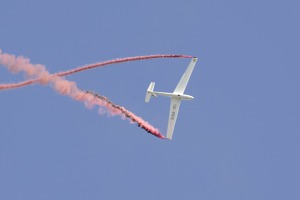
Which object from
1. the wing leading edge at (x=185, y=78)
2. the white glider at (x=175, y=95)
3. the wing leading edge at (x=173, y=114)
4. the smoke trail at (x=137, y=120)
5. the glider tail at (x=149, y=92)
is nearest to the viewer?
the smoke trail at (x=137, y=120)

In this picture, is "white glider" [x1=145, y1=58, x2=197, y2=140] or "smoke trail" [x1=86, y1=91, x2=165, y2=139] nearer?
"smoke trail" [x1=86, y1=91, x2=165, y2=139]

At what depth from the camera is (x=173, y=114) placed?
2785 inches

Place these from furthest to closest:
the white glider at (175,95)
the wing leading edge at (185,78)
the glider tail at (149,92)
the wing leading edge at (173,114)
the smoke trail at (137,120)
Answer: the wing leading edge at (173,114), the wing leading edge at (185,78), the white glider at (175,95), the glider tail at (149,92), the smoke trail at (137,120)

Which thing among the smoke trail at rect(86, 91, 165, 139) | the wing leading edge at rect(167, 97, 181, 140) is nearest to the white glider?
the wing leading edge at rect(167, 97, 181, 140)

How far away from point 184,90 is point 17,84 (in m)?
18.5

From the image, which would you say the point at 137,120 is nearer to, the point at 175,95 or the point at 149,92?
the point at 149,92

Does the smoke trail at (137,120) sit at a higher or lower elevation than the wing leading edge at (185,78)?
lower

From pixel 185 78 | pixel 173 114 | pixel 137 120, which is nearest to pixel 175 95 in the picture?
pixel 185 78

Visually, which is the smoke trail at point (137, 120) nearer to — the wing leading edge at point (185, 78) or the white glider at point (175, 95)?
the white glider at point (175, 95)

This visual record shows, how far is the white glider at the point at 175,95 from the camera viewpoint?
68.8 meters

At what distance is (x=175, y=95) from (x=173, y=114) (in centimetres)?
243

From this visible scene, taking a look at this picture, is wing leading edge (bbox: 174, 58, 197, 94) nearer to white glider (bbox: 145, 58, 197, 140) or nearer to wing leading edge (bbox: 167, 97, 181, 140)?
white glider (bbox: 145, 58, 197, 140)

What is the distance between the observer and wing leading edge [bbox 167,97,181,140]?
69938mm

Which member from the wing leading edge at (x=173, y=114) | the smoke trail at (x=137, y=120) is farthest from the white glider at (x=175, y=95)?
the smoke trail at (x=137, y=120)
